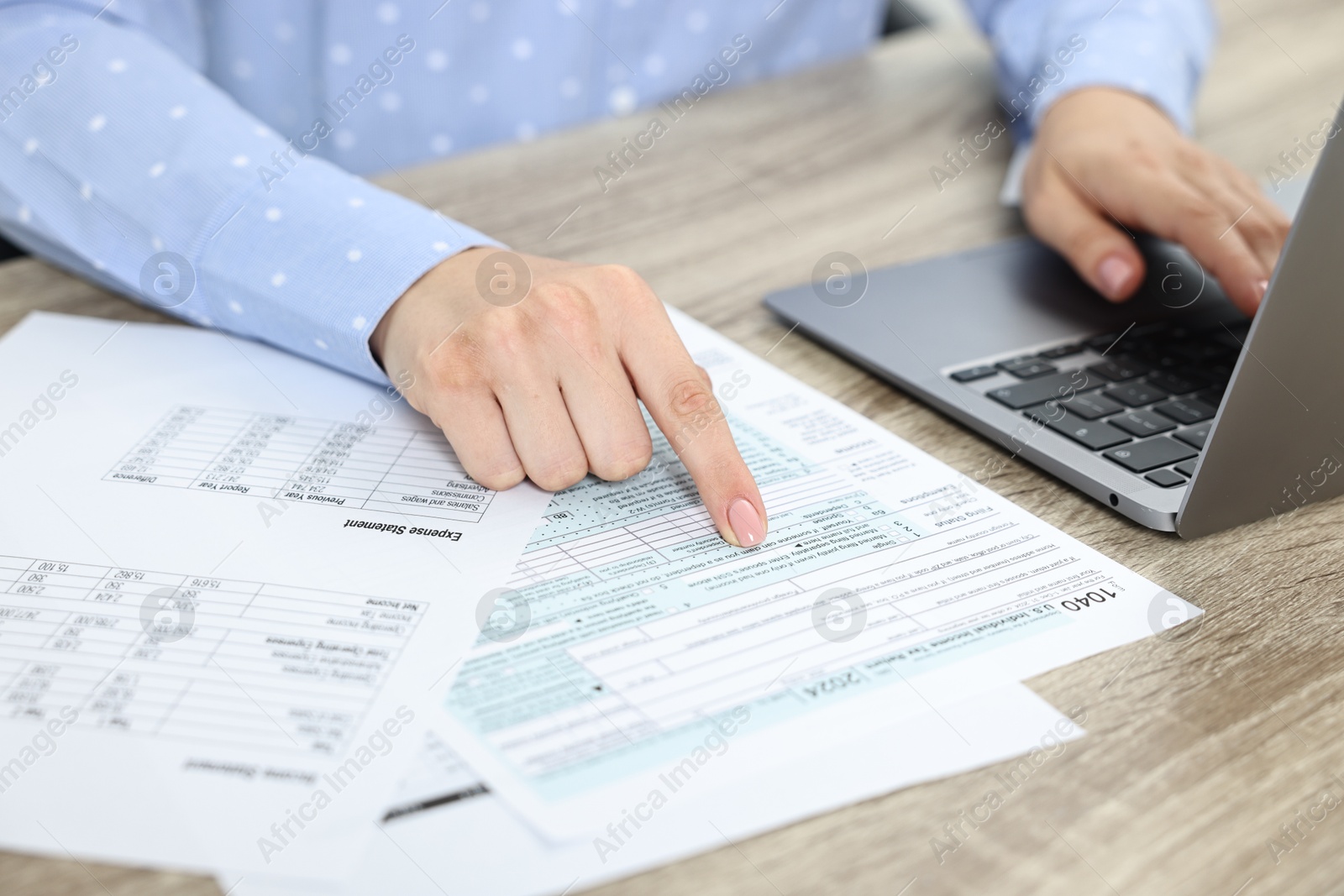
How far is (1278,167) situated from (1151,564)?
647 mm

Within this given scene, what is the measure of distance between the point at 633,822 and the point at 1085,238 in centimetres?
60

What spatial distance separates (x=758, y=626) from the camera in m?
0.45

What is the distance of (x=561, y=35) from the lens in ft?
3.55

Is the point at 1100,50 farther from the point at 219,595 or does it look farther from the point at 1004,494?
the point at 219,595

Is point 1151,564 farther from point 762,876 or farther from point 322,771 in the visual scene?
point 322,771

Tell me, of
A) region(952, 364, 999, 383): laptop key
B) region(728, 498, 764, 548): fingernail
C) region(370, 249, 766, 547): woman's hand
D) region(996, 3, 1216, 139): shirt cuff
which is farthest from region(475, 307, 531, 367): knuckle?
region(996, 3, 1216, 139): shirt cuff

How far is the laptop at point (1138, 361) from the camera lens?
47cm

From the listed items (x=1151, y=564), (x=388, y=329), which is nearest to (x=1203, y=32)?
(x=1151, y=564)

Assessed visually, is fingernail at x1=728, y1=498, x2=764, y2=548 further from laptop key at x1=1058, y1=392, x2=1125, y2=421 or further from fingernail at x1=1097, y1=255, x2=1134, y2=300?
fingernail at x1=1097, y1=255, x2=1134, y2=300

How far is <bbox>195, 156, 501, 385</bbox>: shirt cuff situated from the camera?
0.64 m

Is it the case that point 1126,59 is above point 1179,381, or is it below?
above

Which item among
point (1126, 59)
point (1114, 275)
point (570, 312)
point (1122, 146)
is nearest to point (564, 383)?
point (570, 312)

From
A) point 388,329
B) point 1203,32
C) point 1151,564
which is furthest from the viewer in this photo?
point 1203,32

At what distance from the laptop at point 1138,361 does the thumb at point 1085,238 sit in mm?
15
